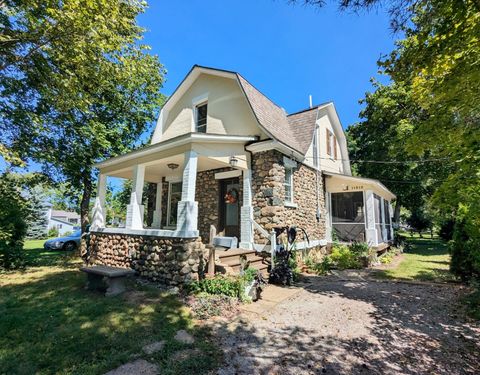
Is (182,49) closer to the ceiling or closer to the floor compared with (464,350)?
closer to the ceiling

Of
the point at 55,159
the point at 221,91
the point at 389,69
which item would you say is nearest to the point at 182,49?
the point at 221,91

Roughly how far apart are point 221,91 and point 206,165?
10.2 ft

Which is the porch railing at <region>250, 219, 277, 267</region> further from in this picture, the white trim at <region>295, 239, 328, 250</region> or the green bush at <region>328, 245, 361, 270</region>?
the green bush at <region>328, 245, 361, 270</region>

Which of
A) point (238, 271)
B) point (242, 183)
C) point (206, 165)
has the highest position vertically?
point (206, 165)

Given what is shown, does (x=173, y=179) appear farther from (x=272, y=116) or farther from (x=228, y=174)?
(x=272, y=116)

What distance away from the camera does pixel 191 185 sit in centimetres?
651

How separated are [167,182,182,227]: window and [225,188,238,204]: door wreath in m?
2.89

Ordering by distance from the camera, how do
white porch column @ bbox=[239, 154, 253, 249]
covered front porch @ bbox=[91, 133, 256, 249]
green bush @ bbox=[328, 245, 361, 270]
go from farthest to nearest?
green bush @ bbox=[328, 245, 361, 270] < white porch column @ bbox=[239, 154, 253, 249] < covered front porch @ bbox=[91, 133, 256, 249]

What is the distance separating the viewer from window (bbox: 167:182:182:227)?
11031 millimetres

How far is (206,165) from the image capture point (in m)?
9.17

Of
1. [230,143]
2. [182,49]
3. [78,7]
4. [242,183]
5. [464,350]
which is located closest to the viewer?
[464,350]

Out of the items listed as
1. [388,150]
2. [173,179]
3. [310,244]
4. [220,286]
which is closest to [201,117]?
[173,179]

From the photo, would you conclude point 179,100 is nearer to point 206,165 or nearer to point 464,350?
point 206,165

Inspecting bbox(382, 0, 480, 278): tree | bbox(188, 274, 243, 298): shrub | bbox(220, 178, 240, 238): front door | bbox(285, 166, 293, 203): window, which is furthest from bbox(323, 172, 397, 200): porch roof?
bbox(188, 274, 243, 298): shrub
